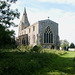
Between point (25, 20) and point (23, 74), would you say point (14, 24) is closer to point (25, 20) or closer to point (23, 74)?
point (23, 74)

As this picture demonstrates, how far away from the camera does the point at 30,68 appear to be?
7016 millimetres

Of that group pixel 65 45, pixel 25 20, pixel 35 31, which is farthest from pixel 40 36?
pixel 25 20

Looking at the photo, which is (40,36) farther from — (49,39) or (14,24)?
(14,24)

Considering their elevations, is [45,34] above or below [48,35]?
above

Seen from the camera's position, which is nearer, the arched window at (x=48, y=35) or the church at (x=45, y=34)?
the church at (x=45, y=34)

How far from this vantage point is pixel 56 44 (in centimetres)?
3809

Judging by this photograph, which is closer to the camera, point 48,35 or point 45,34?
point 45,34

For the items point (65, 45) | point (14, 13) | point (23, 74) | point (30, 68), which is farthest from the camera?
point (65, 45)

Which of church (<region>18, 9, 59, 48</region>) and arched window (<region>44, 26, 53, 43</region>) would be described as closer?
church (<region>18, 9, 59, 48</region>)

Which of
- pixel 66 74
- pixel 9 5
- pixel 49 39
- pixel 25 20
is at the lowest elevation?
pixel 66 74

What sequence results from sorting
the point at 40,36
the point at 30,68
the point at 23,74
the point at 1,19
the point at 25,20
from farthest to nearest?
1. the point at 25,20
2. the point at 40,36
3. the point at 1,19
4. the point at 30,68
5. the point at 23,74

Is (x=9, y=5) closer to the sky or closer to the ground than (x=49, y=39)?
closer to the sky

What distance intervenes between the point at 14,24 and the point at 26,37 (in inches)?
1289

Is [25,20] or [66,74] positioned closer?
[66,74]
